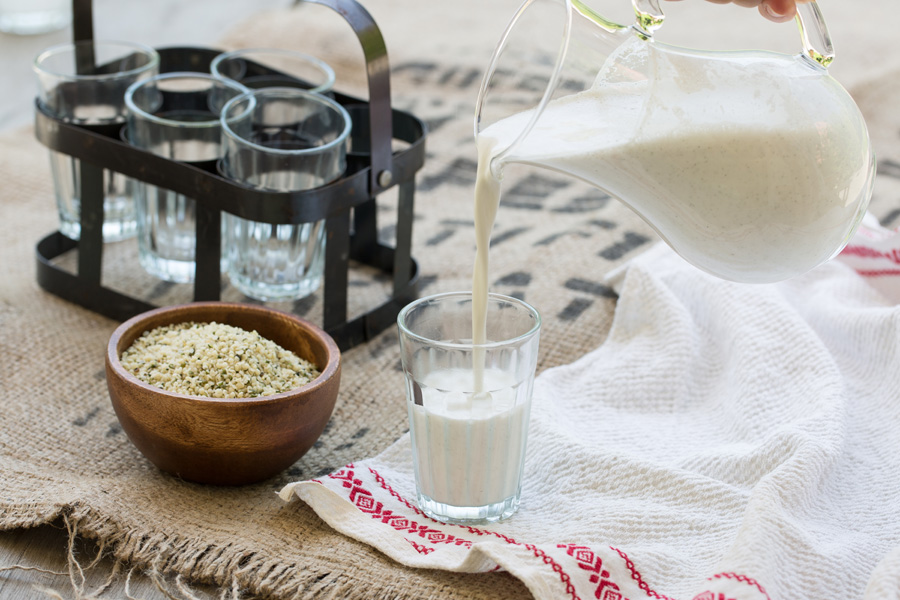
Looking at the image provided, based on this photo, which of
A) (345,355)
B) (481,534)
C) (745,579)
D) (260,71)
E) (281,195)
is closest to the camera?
(745,579)

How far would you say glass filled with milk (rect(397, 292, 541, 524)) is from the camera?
2.13ft

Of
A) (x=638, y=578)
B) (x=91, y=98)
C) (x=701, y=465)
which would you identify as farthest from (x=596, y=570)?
(x=91, y=98)

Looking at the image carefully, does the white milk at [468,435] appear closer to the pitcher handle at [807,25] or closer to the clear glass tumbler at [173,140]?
the pitcher handle at [807,25]

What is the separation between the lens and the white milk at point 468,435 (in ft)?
2.13

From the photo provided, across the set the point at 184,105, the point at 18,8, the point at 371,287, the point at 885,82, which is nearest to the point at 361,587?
the point at 371,287

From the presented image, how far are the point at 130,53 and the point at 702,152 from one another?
698 mm

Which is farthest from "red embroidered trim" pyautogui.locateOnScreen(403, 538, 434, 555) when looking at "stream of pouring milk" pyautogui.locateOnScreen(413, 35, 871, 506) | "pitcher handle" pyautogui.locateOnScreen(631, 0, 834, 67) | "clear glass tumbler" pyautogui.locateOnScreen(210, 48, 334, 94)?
"clear glass tumbler" pyautogui.locateOnScreen(210, 48, 334, 94)

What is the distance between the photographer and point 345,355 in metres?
0.92

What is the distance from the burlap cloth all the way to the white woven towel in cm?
3

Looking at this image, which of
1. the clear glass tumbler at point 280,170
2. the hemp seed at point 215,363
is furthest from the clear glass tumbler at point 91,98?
the hemp seed at point 215,363

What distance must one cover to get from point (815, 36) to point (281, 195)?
413mm

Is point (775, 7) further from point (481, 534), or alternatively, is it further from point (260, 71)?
point (260, 71)

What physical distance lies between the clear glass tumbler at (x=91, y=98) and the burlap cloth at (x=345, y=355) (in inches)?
2.4

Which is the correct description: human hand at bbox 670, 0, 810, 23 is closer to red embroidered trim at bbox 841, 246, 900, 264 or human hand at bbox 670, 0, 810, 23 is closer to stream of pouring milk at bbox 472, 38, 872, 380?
stream of pouring milk at bbox 472, 38, 872, 380
